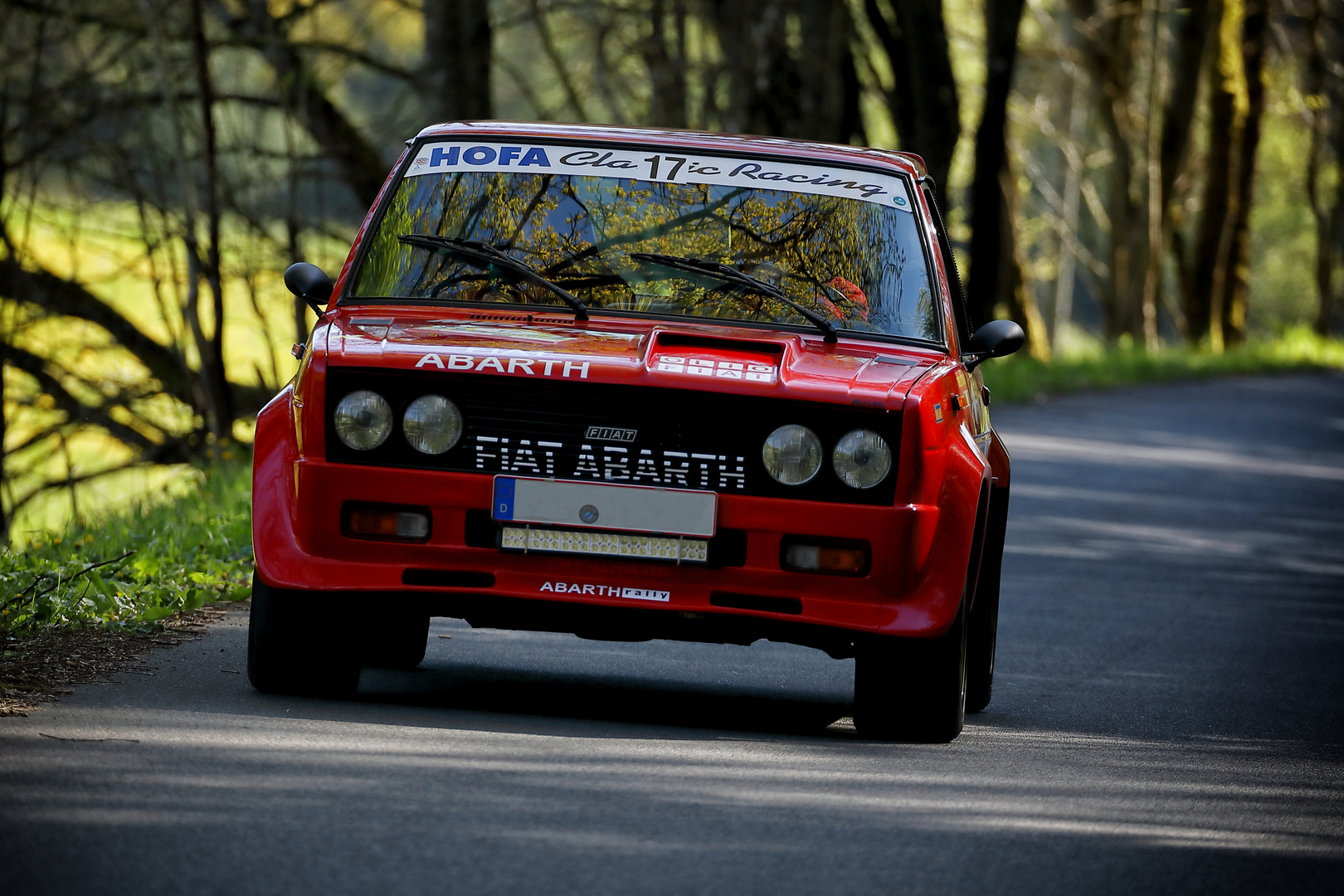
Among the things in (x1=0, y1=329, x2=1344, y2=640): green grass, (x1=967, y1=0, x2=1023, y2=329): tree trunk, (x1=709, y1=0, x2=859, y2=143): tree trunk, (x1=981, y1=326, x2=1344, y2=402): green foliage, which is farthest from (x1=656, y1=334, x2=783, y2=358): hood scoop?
(x1=967, y1=0, x2=1023, y2=329): tree trunk

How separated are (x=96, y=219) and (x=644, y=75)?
8.14 metres

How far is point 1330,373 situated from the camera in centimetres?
3547

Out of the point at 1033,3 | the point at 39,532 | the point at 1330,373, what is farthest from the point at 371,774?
the point at 1033,3

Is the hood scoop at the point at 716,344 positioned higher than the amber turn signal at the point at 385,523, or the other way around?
the hood scoop at the point at 716,344

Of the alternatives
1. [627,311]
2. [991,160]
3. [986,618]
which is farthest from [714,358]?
[991,160]

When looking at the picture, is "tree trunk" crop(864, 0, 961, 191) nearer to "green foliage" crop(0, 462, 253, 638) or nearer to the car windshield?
"green foliage" crop(0, 462, 253, 638)

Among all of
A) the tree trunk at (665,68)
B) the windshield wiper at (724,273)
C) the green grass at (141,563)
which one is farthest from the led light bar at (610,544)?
the tree trunk at (665,68)

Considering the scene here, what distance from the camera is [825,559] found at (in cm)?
597

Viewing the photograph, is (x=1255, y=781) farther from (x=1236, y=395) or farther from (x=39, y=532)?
(x=1236, y=395)

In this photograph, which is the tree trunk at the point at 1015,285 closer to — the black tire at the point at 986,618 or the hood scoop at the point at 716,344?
the black tire at the point at 986,618

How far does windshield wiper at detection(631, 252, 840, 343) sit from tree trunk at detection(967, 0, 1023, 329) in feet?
60.7

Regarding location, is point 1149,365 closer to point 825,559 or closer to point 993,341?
point 993,341

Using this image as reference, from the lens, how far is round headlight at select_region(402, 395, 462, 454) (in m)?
5.96

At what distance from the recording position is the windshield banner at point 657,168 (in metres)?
7.05
